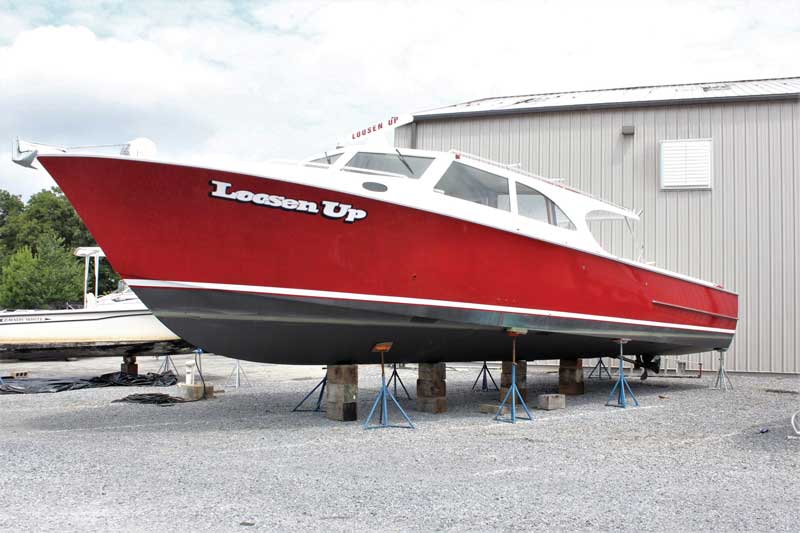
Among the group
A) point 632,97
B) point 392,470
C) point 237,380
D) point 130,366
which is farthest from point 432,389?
point 632,97

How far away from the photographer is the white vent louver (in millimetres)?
13203

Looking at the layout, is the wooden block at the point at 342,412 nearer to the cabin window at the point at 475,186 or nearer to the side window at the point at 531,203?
the cabin window at the point at 475,186

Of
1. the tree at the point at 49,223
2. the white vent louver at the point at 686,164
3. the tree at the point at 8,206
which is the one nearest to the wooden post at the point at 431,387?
the white vent louver at the point at 686,164

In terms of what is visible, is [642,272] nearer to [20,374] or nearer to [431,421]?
[431,421]

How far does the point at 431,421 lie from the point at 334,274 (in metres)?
2.20

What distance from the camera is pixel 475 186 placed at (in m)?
6.92

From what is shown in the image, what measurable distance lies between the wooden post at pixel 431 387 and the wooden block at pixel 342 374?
3.52 feet

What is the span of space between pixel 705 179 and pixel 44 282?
1084 inches

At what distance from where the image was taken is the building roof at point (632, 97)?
13297 millimetres

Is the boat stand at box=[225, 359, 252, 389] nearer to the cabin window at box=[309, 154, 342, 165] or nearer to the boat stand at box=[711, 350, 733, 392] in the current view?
the cabin window at box=[309, 154, 342, 165]

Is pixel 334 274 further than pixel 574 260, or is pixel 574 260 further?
pixel 574 260

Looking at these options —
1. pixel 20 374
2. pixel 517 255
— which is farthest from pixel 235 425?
pixel 20 374

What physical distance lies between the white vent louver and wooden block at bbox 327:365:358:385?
897 centimetres

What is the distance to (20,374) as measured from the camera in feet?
38.9
